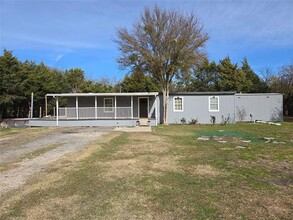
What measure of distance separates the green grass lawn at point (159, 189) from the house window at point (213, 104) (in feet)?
50.0

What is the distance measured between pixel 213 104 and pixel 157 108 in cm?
443

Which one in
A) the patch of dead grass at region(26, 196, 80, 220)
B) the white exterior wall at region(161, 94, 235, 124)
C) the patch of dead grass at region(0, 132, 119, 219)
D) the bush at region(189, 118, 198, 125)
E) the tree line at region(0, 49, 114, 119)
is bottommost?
the patch of dead grass at region(26, 196, 80, 220)

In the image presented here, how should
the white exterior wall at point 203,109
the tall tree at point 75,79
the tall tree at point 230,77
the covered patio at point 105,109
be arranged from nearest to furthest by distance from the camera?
1. the covered patio at point 105,109
2. the white exterior wall at point 203,109
3. the tall tree at point 230,77
4. the tall tree at point 75,79

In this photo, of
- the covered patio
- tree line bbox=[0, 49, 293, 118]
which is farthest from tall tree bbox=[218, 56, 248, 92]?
the covered patio

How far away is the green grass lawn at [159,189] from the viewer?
405cm

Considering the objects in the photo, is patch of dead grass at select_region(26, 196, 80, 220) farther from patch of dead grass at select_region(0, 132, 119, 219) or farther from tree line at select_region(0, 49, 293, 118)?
tree line at select_region(0, 49, 293, 118)

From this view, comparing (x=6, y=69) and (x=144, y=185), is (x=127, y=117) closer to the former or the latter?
(x=6, y=69)

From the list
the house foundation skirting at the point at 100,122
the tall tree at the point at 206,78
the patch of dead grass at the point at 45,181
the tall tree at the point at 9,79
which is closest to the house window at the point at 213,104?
the house foundation skirting at the point at 100,122

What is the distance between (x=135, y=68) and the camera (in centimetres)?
2334

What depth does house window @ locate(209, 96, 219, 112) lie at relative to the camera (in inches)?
919

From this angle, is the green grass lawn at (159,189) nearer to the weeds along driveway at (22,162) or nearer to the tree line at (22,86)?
the weeds along driveway at (22,162)

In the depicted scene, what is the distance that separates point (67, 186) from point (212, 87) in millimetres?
36737

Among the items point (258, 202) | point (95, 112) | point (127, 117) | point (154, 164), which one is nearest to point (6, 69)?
point (95, 112)

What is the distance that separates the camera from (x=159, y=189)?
5090 millimetres
